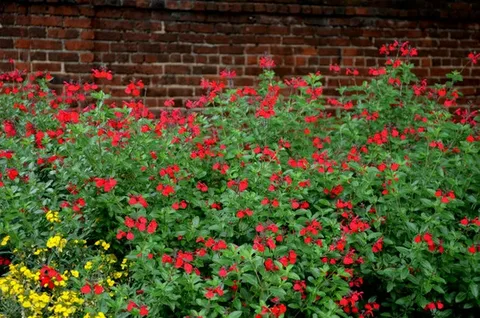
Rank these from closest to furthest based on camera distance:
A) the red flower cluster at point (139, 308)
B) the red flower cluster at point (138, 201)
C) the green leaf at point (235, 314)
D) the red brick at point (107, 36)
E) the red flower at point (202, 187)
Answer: the red flower cluster at point (139, 308), the green leaf at point (235, 314), the red flower cluster at point (138, 201), the red flower at point (202, 187), the red brick at point (107, 36)

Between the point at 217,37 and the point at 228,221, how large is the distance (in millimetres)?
3532

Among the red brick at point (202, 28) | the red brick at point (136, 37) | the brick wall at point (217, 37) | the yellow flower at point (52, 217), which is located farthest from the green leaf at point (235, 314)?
the red brick at point (202, 28)

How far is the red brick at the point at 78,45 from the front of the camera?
693 cm

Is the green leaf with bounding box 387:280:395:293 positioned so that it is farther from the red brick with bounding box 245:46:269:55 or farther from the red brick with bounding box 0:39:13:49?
the red brick with bounding box 0:39:13:49

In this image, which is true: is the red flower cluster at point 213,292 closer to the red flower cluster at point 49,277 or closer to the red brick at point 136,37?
the red flower cluster at point 49,277

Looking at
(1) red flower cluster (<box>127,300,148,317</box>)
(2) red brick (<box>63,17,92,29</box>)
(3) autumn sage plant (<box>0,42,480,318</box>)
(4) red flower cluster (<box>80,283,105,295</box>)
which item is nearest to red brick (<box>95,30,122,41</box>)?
(2) red brick (<box>63,17,92,29</box>)

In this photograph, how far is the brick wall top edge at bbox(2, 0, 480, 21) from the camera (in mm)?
7117

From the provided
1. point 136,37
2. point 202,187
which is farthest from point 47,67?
point 202,187

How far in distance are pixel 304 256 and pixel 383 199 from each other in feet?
2.15

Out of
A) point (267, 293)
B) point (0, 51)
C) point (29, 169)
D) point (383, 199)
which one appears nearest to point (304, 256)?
point (267, 293)

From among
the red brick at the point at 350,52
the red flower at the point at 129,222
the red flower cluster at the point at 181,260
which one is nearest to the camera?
the red flower cluster at the point at 181,260

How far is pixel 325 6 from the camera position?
771cm

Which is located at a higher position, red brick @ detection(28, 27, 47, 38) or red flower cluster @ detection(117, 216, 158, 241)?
red brick @ detection(28, 27, 47, 38)

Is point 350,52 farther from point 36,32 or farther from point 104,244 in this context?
point 104,244
